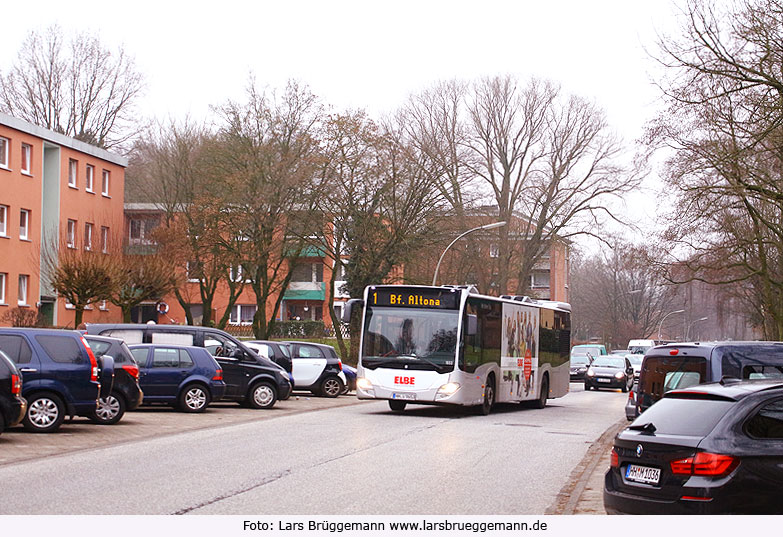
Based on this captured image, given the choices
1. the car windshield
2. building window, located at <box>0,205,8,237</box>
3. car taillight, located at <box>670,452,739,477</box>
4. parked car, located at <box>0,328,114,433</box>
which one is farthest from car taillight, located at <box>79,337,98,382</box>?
the car windshield

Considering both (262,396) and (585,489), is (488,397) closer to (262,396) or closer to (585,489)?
(262,396)

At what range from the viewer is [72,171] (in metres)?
51.7

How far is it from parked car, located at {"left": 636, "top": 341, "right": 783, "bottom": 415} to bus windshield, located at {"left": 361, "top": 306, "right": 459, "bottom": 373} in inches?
317

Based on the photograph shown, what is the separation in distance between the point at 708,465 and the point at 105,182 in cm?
5091

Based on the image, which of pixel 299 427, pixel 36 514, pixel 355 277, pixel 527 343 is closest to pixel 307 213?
pixel 355 277

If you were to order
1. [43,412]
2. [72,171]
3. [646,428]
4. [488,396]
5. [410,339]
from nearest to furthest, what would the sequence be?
1. [646,428]
2. [43,412]
3. [410,339]
4. [488,396]
5. [72,171]

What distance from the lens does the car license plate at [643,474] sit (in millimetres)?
8109

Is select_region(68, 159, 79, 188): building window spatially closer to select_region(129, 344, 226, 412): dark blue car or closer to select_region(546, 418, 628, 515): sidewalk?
select_region(129, 344, 226, 412): dark blue car

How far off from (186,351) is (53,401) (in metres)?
A: 5.86

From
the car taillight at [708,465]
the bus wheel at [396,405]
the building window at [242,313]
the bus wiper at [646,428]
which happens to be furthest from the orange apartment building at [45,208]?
the car taillight at [708,465]

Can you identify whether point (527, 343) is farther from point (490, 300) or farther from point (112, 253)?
point (112, 253)

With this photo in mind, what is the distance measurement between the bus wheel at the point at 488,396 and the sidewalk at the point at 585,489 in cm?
731

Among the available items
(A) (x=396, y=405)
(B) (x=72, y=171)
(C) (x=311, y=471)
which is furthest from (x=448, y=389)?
(B) (x=72, y=171)

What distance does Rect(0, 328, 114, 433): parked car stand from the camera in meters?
16.9
